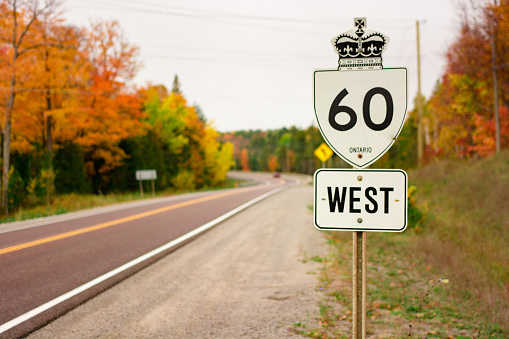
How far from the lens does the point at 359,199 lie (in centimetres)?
262

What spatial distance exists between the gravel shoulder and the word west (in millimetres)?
2151

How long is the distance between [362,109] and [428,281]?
14.6ft

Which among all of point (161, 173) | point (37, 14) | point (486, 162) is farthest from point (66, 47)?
point (486, 162)

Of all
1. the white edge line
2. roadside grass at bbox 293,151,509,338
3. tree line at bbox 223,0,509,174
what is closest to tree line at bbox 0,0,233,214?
the white edge line

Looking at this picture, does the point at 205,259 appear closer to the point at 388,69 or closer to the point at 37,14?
the point at 388,69

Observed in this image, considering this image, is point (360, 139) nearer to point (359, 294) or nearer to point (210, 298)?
point (359, 294)

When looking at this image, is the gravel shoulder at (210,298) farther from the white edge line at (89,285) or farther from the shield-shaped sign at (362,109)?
the shield-shaped sign at (362,109)

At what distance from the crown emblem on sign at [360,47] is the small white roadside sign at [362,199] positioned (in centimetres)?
74

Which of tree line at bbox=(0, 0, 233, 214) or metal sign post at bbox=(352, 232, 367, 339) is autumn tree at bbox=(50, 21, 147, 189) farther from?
metal sign post at bbox=(352, 232, 367, 339)

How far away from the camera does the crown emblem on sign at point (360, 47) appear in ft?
8.60

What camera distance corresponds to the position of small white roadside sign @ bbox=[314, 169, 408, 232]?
257 cm

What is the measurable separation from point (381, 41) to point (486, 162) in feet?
64.1

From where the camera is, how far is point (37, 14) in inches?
787

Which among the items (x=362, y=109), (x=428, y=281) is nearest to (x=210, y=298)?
(x=428, y=281)
